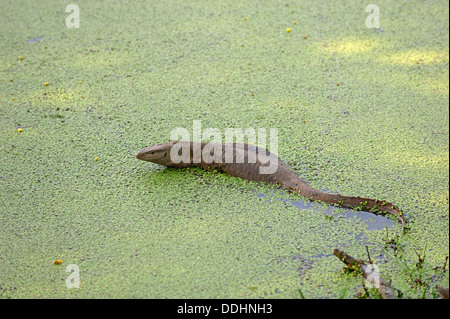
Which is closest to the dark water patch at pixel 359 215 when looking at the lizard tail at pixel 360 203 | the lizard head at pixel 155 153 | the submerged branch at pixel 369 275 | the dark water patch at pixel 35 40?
the lizard tail at pixel 360 203

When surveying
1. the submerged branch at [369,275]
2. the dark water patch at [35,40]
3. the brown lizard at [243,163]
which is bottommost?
the submerged branch at [369,275]

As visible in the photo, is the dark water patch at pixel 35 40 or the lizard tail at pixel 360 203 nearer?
the lizard tail at pixel 360 203

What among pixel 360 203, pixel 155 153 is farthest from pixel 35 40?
pixel 360 203

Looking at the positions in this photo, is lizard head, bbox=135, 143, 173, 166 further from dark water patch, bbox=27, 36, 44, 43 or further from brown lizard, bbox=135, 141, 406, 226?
dark water patch, bbox=27, 36, 44, 43

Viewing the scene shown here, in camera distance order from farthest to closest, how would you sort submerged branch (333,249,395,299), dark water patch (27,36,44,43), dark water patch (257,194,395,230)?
1. dark water patch (27,36,44,43)
2. dark water patch (257,194,395,230)
3. submerged branch (333,249,395,299)

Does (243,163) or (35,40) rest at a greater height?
(35,40)

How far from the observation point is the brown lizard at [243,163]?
9.30 ft

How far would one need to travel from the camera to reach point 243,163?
120 inches

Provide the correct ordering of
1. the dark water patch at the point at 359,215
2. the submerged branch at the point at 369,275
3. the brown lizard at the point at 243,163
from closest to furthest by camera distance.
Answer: the submerged branch at the point at 369,275
the dark water patch at the point at 359,215
the brown lizard at the point at 243,163

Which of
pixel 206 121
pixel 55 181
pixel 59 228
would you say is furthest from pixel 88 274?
pixel 206 121

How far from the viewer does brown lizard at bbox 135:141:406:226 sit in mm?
2834

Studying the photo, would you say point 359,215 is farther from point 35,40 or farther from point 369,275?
point 35,40

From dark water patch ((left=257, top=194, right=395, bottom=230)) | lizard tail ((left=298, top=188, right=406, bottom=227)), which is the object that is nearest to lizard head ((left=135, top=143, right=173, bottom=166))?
dark water patch ((left=257, top=194, right=395, bottom=230))

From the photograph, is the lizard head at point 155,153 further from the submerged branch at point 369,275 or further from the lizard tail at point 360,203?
the submerged branch at point 369,275
